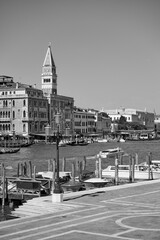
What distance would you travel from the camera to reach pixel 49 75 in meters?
141

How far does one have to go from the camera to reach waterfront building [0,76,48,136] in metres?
115

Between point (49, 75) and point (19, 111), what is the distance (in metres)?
26.8

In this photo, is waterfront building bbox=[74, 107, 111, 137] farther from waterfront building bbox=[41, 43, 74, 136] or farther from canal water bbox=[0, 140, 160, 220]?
canal water bbox=[0, 140, 160, 220]

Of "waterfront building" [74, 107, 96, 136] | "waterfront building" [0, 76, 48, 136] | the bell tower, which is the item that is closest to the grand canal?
"waterfront building" [0, 76, 48, 136]

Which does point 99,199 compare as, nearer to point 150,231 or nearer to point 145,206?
point 145,206

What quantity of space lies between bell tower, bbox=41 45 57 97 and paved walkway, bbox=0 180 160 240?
396ft

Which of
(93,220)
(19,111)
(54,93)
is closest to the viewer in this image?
(93,220)

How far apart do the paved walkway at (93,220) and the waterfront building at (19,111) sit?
96756 mm

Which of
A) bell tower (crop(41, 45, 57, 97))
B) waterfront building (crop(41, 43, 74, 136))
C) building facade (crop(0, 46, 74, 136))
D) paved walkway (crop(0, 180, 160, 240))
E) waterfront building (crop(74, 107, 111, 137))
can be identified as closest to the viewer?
paved walkway (crop(0, 180, 160, 240))

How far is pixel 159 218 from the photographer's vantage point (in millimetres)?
14281

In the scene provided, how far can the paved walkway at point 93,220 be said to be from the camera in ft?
40.9

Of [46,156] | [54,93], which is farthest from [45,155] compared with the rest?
[54,93]

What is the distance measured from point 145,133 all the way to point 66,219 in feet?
580

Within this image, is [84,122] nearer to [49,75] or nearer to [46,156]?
[49,75]
